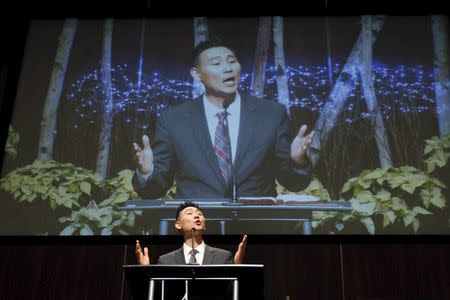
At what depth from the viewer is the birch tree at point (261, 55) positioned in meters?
4.70

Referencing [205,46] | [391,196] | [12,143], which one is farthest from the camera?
[205,46]

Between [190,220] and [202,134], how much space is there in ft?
4.37

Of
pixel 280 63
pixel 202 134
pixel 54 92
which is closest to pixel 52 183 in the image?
pixel 54 92

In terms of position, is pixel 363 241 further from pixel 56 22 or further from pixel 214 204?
pixel 56 22

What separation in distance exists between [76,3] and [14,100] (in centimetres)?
101

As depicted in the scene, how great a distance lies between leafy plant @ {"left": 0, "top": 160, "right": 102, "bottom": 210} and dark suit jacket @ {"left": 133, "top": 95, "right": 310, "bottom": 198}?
40cm

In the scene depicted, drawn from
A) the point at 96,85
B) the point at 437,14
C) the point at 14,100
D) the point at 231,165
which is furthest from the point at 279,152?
the point at 14,100

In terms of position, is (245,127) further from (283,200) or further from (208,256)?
(208,256)

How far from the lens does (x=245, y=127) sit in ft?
15.1

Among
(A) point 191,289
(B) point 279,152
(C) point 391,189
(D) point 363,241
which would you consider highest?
(B) point 279,152

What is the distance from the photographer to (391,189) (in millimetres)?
4312

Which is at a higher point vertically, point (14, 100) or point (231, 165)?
point (14, 100)

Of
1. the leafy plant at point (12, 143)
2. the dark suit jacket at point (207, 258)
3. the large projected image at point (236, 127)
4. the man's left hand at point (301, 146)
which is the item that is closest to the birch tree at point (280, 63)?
the large projected image at point (236, 127)

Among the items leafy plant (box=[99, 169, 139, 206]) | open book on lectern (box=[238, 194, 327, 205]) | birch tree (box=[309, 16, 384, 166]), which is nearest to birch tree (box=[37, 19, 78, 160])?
leafy plant (box=[99, 169, 139, 206])
